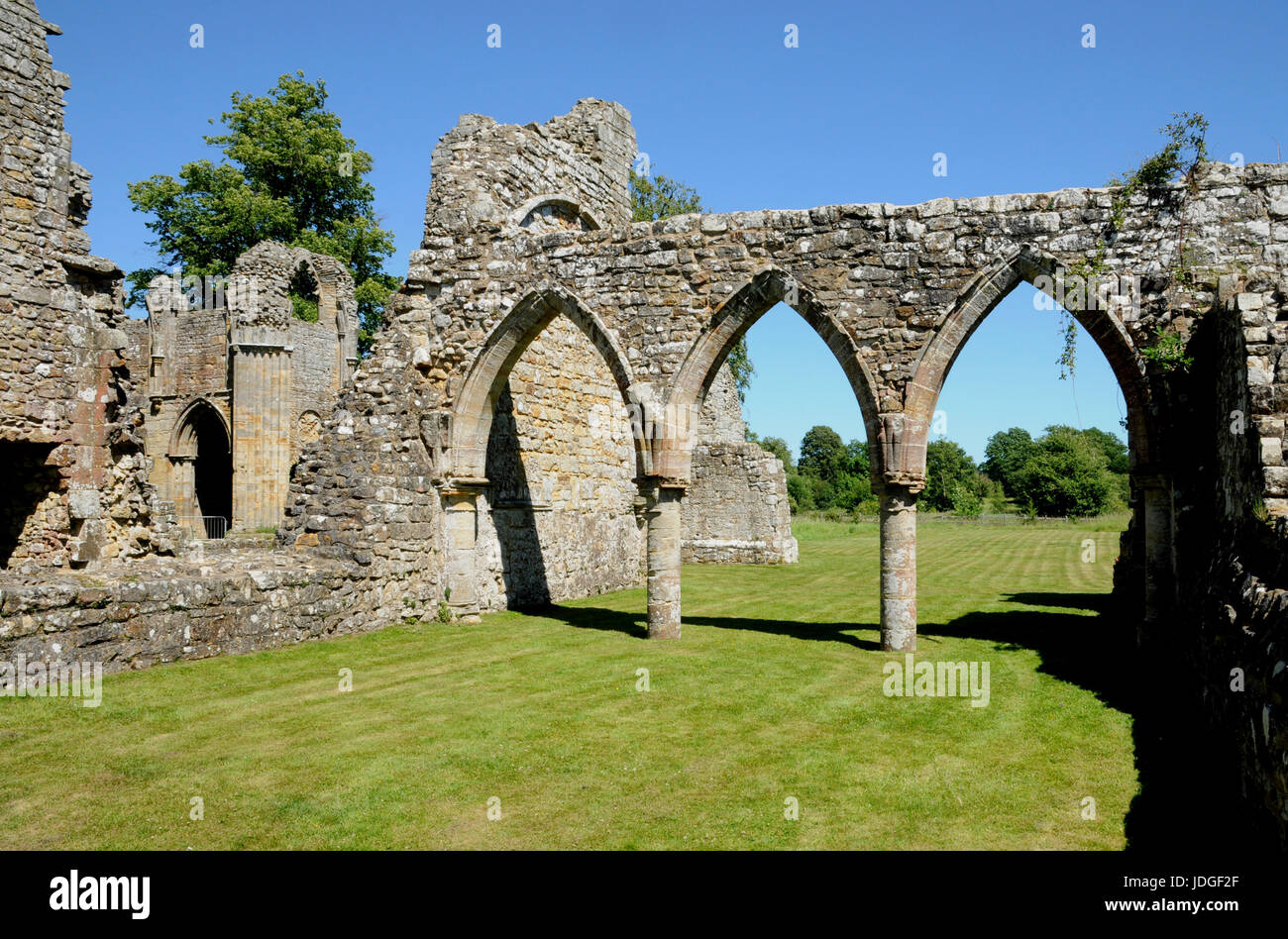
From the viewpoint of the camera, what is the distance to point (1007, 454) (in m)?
84.5

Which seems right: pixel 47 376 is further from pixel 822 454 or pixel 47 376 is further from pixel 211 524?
pixel 822 454

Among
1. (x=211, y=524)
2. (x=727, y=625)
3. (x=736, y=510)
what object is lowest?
(x=727, y=625)

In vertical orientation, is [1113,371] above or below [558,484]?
above

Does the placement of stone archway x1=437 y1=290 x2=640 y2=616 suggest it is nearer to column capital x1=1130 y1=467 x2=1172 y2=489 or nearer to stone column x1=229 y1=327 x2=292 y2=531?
column capital x1=1130 y1=467 x2=1172 y2=489

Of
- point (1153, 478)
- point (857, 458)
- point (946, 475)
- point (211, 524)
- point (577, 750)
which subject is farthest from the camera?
point (857, 458)

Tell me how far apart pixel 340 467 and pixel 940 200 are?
7.41 metres

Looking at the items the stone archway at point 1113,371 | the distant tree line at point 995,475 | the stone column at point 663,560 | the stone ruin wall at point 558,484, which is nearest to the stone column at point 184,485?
the stone ruin wall at point 558,484

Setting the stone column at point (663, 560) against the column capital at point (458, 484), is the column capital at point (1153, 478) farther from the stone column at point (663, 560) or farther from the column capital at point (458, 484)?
the column capital at point (458, 484)

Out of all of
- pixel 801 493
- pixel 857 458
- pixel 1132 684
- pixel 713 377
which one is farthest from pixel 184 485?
pixel 857 458

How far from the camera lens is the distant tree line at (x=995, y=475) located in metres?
56.8

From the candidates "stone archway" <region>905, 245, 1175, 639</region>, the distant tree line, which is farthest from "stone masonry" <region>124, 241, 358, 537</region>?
the distant tree line

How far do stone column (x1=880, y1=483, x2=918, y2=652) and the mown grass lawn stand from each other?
318 millimetres

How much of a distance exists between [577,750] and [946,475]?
6908cm
